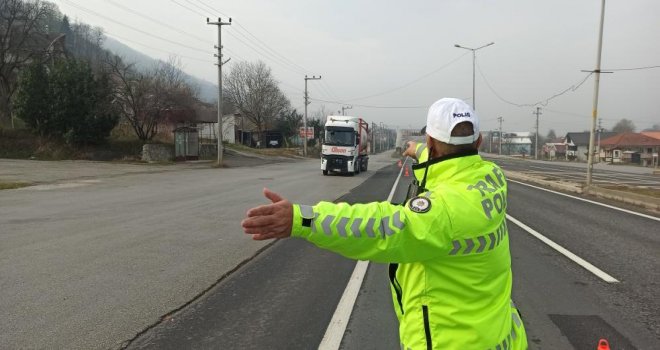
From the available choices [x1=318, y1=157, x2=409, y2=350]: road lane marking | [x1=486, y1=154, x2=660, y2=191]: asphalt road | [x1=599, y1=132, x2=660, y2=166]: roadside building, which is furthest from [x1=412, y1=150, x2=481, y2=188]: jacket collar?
[x1=599, y1=132, x2=660, y2=166]: roadside building

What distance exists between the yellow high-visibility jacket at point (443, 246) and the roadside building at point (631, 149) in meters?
85.0

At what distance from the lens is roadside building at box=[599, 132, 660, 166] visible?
7828cm

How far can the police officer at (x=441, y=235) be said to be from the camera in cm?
178

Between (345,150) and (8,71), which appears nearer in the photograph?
(345,150)

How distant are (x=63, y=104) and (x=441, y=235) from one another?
3834cm

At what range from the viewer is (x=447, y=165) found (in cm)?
198

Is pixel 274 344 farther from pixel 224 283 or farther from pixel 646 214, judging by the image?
pixel 646 214

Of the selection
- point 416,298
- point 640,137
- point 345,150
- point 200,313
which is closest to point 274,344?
point 200,313

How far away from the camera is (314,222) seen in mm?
1796

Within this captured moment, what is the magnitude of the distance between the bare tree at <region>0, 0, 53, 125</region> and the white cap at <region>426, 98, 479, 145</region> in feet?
153

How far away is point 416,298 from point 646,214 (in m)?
14.2

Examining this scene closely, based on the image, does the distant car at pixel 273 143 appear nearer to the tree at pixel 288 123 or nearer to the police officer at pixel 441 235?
the tree at pixel 288 123

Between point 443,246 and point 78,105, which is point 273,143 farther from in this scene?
point 443,246

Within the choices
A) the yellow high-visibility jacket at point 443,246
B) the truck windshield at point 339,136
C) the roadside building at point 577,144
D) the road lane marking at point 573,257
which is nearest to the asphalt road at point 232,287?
the road lane marking at point 573,257
